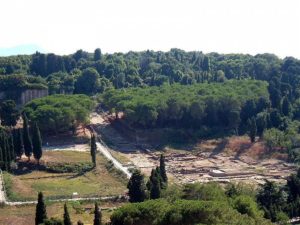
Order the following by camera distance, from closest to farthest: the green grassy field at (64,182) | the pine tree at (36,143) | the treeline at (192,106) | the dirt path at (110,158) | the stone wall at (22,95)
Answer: the green grassy field at (64,182)
the pine tree at (36,143)
the dirt path at (110,158)
the treeline at (192,106)
the stone wall at (22,95)

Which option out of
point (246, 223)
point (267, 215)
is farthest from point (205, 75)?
point (246, 223)

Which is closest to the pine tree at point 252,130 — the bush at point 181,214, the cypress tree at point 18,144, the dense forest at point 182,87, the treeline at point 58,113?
the dense forest at point 182,87

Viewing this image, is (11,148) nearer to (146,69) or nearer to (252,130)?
(252,130)

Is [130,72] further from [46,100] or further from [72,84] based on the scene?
[46,100]

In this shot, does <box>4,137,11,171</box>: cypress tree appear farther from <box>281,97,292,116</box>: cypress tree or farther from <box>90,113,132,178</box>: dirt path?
<box>281,97,292,116</box>: cypress tree

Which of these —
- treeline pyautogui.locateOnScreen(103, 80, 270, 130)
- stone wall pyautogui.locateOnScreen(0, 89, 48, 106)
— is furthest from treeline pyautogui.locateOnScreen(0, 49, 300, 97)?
treeline pyautogui.locateOnScreen(103, 80, 270, 130)

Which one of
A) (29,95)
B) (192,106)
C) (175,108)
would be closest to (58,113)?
(175,108)

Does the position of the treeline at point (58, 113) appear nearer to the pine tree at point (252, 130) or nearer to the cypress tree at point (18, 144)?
the cypress tree at point (18, 144)
